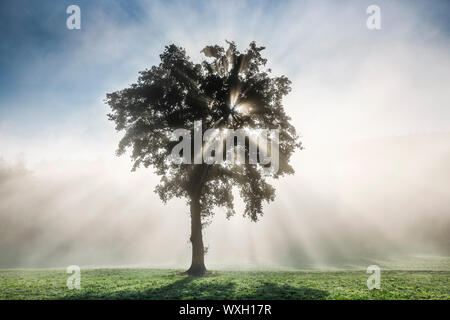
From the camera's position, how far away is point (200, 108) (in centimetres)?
2350

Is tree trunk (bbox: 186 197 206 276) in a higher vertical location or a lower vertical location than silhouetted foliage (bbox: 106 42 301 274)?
lower

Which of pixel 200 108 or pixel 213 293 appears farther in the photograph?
pixel 200 108

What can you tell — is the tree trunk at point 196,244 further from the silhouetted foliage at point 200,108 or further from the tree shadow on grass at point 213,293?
the tree shadow on grass at point 213,293

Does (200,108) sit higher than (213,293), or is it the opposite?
(200,108)

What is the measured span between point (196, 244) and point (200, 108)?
12610 mm

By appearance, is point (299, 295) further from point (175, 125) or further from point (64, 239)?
point (64, 239)

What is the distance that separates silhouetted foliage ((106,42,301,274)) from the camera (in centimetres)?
2352

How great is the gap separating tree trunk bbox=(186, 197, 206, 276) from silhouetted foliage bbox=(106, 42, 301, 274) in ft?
0.29

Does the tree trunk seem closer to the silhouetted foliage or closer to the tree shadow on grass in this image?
the silhouetted foliage

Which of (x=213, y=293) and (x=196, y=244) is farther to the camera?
(x=196, y=244)

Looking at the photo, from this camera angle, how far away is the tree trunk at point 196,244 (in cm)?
2419

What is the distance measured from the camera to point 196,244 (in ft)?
82.6

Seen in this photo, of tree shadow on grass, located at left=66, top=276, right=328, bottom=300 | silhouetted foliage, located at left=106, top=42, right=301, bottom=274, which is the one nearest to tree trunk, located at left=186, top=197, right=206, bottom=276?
silhouetted foliage, located at left=106, top=42, right=301, bottom=274
